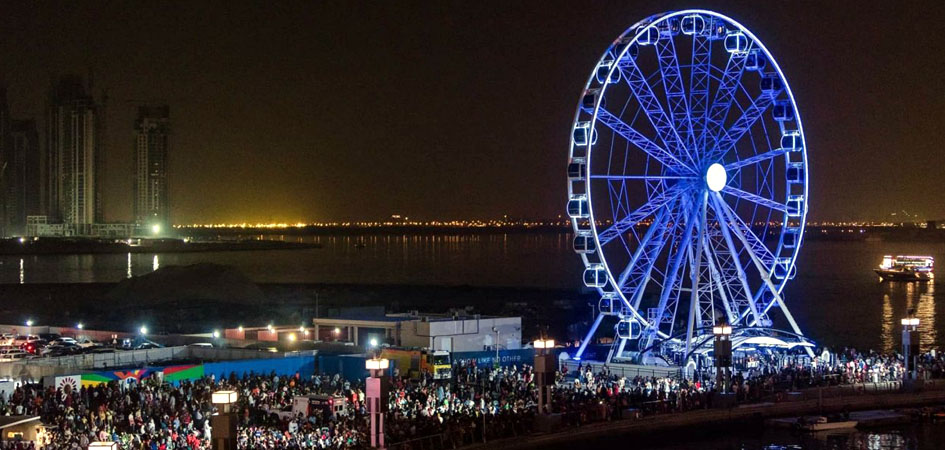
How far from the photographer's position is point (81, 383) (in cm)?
3325

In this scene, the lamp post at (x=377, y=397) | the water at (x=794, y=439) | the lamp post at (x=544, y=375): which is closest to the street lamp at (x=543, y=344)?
the lamp post at (x=544, y=375)

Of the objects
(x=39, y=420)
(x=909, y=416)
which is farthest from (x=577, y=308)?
(x=39, y=420)

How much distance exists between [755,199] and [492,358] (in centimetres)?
1139

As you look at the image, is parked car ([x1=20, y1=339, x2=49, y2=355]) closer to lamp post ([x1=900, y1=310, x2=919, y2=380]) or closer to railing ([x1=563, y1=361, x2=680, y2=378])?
railing ([x1=563, y1=361, x2=680, y2=378])

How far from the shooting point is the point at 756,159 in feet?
147

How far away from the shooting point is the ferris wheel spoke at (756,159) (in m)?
44.2

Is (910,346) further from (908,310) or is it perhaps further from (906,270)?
(906,270)

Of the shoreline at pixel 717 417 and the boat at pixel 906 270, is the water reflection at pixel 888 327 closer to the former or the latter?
the boat at pixel 906 270

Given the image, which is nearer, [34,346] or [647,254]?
[34,346]

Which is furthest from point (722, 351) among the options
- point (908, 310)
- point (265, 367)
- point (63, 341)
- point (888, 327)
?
point (888, 327)

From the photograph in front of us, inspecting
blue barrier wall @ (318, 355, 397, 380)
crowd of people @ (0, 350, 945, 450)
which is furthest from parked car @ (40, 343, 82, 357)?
blue barrier wall @ (318, 355, 397, 380)

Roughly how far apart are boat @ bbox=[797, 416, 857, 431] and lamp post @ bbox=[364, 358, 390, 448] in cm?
1433

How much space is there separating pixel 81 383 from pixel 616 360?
752 inches

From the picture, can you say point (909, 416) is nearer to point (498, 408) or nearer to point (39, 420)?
point (498, 408)
